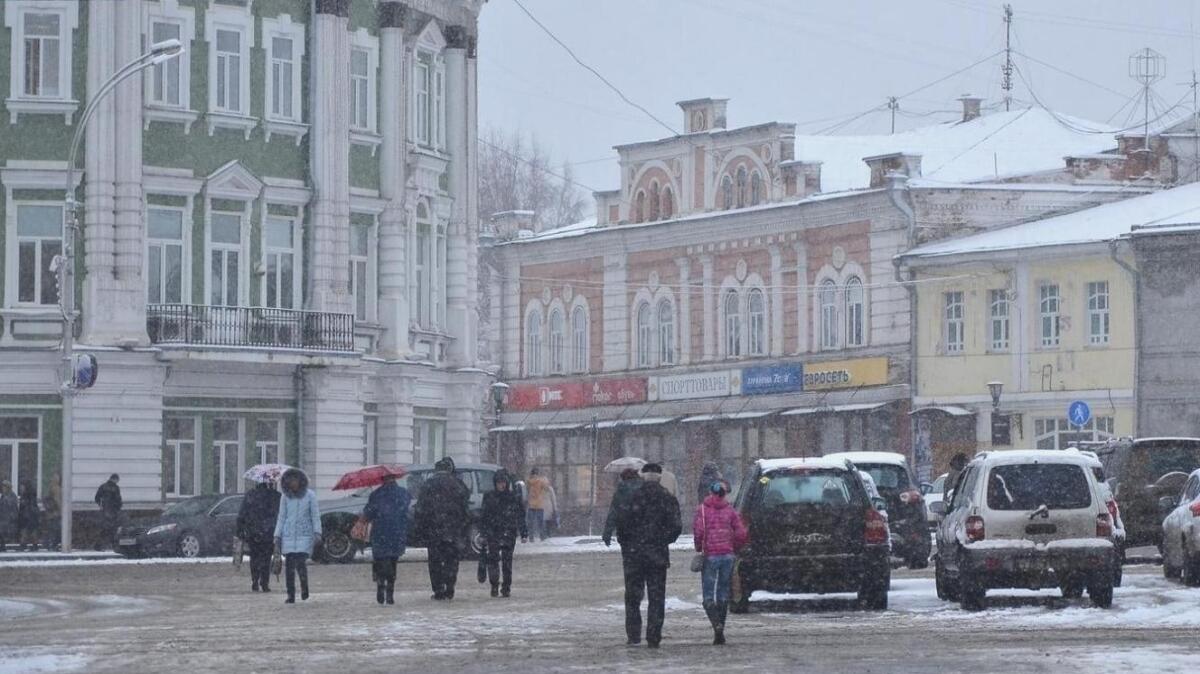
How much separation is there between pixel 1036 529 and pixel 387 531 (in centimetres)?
784

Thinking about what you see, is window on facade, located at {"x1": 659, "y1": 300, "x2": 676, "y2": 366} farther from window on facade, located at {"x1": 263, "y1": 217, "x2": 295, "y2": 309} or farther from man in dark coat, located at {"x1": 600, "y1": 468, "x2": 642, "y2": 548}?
man in dark coat, located at {"x1": 600, "y1": 468, "x2": 642, "y2": 548}

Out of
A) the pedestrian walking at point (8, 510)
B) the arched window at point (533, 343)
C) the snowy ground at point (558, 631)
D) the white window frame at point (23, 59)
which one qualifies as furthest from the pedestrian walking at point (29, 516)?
the arched window at point (533, 343)

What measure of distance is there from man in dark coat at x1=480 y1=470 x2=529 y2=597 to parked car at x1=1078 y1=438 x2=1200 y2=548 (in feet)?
30.9

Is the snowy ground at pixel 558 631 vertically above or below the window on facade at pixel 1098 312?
below

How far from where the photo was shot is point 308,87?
53.8 metres

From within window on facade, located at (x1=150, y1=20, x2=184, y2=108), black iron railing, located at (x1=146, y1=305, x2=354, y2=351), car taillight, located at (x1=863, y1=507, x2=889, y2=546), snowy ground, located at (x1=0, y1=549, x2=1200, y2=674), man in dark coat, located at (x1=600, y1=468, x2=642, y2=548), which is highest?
window on facade, located at (x1=150, y1=20, x2=184, y2=108)

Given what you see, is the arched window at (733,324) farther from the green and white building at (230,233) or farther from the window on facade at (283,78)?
the window on facade at (283,78)

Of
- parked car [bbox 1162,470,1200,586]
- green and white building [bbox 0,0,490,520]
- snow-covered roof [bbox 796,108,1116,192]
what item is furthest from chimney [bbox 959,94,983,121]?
parked car [bbox 1162,470,1200,586]

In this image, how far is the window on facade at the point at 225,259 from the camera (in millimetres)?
52500

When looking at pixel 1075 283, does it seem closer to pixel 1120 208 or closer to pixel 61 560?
pixel 1120 208

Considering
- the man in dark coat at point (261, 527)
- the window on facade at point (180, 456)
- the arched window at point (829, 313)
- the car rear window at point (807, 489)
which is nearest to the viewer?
the car rear window at point (807, 489)

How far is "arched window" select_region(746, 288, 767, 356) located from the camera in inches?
2830

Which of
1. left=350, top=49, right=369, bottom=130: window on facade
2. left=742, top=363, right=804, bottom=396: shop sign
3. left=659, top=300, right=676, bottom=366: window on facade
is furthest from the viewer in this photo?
left=659, top=300, right=676, bottom=366: window on facade

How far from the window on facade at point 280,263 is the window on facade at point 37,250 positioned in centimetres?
461
